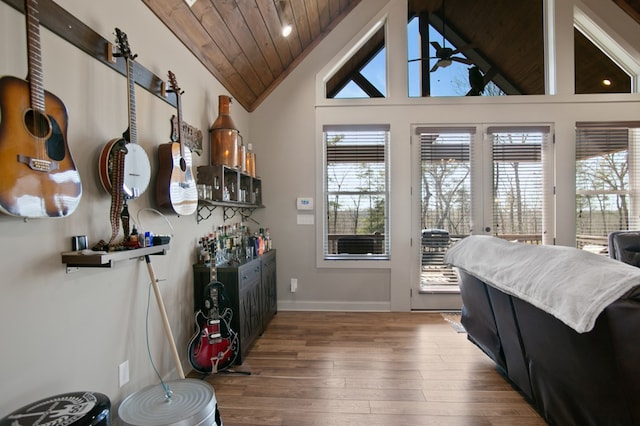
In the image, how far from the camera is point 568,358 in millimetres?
1485

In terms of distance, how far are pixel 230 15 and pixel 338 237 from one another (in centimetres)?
270

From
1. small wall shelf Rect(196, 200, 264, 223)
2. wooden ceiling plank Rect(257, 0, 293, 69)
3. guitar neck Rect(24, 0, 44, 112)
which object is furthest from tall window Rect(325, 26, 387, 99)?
guitar neck Rect(24, 0, 44, 112)

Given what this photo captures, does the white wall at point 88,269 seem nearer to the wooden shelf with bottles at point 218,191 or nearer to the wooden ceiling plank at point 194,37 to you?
the wooden ceiling plank at point 194,37

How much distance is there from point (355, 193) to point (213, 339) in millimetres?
2499

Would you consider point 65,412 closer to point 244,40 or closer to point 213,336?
point 213,336

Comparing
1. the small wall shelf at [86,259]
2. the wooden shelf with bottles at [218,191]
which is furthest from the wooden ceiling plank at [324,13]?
the small wall shelf at [86,259]

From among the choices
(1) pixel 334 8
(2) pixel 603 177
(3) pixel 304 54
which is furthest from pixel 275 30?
(2) pixel 603 177

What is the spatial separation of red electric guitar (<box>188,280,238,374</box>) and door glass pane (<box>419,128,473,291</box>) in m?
2.57

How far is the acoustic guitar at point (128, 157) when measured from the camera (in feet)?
5.09

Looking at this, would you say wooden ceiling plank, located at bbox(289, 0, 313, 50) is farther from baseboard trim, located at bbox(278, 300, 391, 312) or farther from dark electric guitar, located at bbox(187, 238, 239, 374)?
baseboard trim, located at bbox(278, 300, 391, 312)

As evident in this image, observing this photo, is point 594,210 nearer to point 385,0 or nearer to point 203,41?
point 385,0

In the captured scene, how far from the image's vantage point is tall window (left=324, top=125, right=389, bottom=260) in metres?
4.05

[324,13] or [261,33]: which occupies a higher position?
[324,13]

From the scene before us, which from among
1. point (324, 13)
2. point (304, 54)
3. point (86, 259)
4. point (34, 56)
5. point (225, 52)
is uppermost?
point (324, 13)
